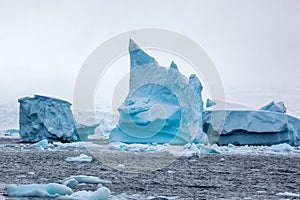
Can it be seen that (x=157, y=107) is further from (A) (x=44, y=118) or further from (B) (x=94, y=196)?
(B) (x=94, y=196)

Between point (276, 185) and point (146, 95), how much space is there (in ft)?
49.2

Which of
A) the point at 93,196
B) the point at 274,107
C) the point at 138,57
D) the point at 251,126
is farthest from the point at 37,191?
the point at 274,107

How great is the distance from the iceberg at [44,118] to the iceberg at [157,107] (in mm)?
2617

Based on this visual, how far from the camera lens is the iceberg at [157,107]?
1939 cm

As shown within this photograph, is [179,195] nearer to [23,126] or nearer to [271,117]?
[271,117]

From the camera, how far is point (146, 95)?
20562 mm

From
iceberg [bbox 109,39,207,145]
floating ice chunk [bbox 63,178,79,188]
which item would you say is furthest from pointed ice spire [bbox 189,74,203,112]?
floating ice chunk [bbox 63,178,79,188]

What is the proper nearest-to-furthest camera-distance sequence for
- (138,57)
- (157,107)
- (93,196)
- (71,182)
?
1. (93,196)
2. (71,182)
3. (157,107)
4. (138,57)

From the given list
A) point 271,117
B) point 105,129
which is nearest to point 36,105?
point 271,117

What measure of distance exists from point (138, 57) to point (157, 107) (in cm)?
292

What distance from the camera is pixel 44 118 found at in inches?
723

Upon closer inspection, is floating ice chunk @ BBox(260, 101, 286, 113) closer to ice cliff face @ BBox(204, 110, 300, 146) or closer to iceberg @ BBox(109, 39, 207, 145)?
ice cliff face @ BBox(204, 110, 300, 146)

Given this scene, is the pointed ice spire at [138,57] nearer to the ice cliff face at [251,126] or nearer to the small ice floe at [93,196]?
the ice cliff face at [251,126]

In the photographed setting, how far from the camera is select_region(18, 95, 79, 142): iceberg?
18391 millimetres
